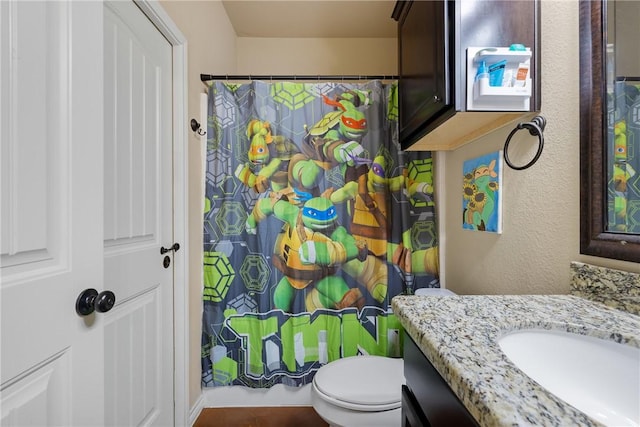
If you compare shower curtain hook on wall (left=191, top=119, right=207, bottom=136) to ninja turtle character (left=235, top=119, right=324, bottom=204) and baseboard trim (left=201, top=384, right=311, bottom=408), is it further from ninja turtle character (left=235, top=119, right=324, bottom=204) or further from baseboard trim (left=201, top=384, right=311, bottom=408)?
baseboard trim (left=201, top=384, right=311, bottom=408)

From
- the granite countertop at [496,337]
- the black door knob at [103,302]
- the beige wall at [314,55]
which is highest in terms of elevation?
the beige wall at [314,55]

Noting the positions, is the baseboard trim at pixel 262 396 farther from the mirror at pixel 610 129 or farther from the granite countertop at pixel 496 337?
the mirror at pixel 610 129

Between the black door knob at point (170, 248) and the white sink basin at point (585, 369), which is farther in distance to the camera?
the black door knob at point (170, 248)

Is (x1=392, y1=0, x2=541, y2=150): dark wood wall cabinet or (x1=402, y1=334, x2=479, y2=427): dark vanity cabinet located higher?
(x1=392, y1=0, x2=541, y2=150): dark wood wall cabinet

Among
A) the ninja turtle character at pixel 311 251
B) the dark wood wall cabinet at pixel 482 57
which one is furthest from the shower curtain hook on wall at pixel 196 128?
the dark wood wall cabinet at pixel 482 57

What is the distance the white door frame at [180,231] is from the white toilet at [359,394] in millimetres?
720

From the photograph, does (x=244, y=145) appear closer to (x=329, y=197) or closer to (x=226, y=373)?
(x=329, y=197)

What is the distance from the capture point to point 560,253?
2.85ft

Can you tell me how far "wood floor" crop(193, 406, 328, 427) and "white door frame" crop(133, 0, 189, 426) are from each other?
19cm

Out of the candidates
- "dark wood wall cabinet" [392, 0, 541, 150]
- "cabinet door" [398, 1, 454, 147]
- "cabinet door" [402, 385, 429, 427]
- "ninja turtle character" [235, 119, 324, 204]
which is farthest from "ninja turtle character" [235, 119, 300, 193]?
"cabinet door" [402, 385, 429, 427]

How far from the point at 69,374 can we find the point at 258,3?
2230 millimetres

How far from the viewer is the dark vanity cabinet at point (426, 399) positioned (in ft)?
1.55

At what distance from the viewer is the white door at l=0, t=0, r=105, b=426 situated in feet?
1.71

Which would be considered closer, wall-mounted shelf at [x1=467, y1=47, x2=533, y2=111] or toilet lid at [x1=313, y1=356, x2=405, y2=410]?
wall-mounted shelf at [x1=467, y1=47, x2=533, y2=111]
